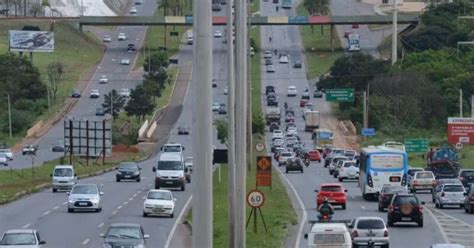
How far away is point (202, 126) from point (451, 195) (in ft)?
170


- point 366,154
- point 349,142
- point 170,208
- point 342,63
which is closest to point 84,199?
point 170,208

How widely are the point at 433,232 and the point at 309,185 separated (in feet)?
109

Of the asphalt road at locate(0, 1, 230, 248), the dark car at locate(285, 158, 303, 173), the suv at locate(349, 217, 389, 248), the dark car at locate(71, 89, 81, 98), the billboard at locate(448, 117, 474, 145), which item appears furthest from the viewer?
the dark car at locate(71, 89, 81, 98)

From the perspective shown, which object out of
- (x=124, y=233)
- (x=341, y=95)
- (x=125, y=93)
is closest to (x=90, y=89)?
(x=125, y=93)

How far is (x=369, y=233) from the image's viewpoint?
149 ft

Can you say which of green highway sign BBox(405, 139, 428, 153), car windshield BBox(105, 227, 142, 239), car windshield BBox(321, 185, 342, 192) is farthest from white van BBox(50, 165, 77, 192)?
green highway sign BBox(405, 139, 428, 153)

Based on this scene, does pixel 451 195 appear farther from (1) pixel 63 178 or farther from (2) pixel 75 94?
(2) pixel 75 94

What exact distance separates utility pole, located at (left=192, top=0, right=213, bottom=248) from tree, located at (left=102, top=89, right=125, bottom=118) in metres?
129

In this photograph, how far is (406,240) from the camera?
1964 inches

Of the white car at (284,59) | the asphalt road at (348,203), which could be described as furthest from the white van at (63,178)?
the white car at (284,59)

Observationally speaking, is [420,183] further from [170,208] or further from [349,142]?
[349,142]

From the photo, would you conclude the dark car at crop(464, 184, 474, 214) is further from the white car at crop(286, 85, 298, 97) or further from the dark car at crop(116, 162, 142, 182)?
the white car at crop(286, 85, 298, 97)

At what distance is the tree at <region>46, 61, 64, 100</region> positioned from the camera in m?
164

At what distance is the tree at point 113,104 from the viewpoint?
14775 cm
